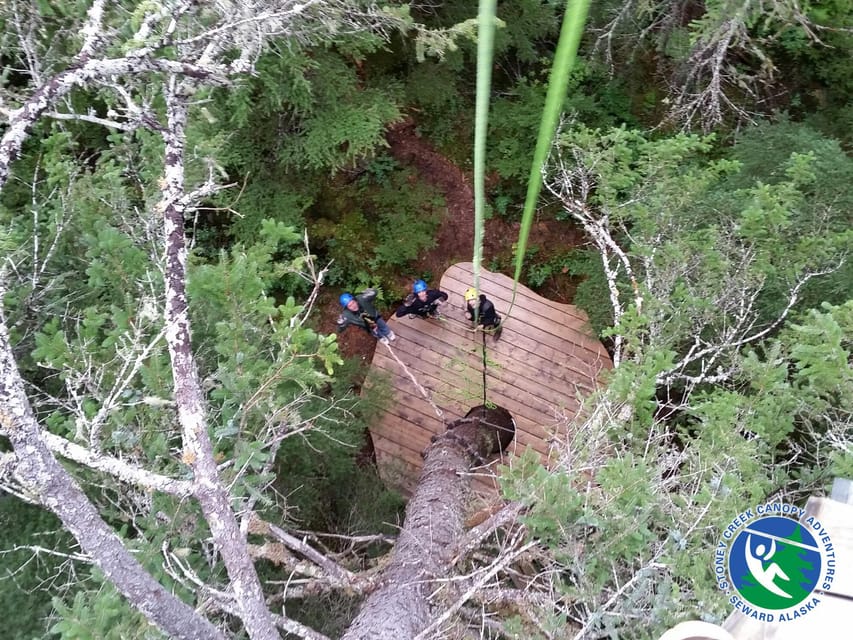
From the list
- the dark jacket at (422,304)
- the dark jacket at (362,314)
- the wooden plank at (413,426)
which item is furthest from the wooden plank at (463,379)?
the dark jacket at (362,314)

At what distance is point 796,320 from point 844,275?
473mm

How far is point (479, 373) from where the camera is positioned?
5969 mm

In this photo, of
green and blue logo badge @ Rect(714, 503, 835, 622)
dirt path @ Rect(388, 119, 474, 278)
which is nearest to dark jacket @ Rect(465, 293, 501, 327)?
dirt path @ Rect(388, 119, 474, 278)

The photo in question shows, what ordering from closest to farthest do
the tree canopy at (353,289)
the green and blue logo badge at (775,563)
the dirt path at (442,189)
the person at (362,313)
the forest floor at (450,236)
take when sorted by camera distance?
the green and blue logo badge at (775,563), the tree canopy at (353,289), the person at (362,313), the forest floor at (450,236), the dirt path at (442,189)

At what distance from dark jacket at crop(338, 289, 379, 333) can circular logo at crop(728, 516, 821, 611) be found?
3.81 metres

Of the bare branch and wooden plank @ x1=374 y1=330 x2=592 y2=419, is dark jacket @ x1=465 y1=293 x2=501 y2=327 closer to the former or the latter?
wooden plank @ x1=374 y1=330 x2=592 y2=419

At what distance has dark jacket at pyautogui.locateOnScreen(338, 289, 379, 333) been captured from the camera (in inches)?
219

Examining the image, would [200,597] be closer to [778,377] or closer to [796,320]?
[778,377]

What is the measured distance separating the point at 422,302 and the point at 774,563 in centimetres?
400

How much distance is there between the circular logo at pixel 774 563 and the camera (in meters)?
1.97

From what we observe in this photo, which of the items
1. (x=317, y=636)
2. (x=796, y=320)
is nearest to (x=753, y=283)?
(x=796, y=320)

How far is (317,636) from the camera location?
3260 mm

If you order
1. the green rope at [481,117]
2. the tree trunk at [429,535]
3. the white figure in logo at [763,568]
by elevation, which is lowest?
the tree trunk at [429,535]

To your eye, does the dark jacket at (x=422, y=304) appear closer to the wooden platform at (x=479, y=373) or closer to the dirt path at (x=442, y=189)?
the wooden platform at (x=479, y=373)
